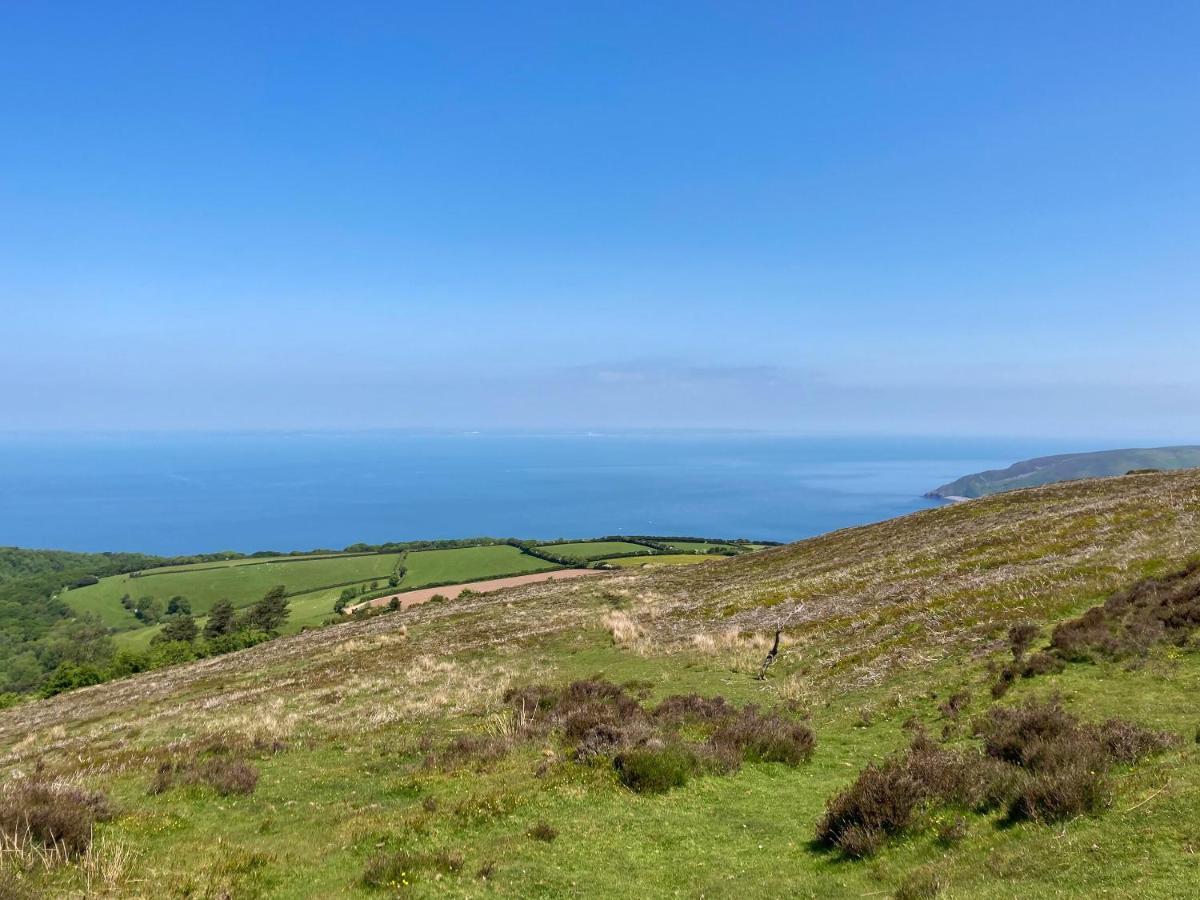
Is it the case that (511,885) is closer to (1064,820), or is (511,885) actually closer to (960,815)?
(960,815)

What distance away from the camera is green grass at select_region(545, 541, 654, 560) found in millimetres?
122113

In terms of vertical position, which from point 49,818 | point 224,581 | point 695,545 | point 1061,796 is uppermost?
point 49,818

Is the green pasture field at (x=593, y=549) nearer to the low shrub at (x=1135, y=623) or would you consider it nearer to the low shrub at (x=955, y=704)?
the low shrub at (x=1135, y=623)

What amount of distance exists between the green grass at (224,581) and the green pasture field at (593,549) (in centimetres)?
3538

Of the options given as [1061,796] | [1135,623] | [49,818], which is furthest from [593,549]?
[1061,796]

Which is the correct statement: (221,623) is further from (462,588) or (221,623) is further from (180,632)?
(462,588)

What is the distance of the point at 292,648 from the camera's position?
4903 centimetres

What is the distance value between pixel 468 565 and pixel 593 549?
83.2 ft

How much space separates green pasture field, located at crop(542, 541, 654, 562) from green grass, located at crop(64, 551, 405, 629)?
35382mm

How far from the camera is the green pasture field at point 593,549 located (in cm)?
12206

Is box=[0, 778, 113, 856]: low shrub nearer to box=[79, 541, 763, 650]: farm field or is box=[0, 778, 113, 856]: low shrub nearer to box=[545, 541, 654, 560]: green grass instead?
box=[79, 541, 763, 650]: farm field

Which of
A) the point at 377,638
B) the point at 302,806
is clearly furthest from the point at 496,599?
the point at 302,806

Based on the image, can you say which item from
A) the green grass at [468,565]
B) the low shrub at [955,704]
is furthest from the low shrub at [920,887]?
the green grass at [468,565]

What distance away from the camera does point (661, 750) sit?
50.1ft
